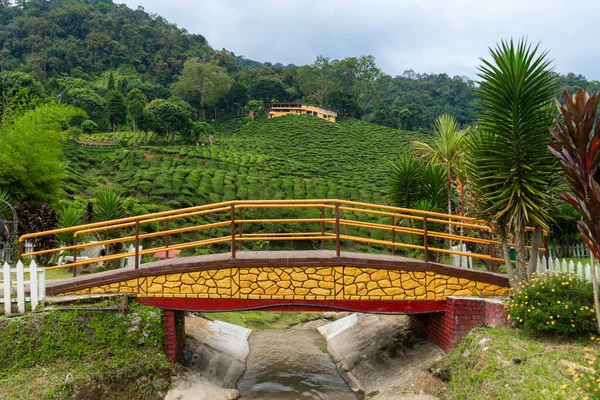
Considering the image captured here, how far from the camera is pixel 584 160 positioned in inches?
210

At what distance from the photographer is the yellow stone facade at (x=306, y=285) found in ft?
25.3

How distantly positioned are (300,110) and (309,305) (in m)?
71.7

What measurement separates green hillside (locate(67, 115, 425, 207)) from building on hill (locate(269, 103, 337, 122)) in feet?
34.4

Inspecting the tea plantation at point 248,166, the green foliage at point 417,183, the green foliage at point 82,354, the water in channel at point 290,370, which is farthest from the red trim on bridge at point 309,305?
the tea plantation at point 248,166

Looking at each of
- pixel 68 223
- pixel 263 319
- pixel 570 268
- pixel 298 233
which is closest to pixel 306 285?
pixel 298 233

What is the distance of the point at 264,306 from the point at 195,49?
107 m

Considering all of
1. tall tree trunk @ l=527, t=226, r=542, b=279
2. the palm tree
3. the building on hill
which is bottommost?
tall tree trunk @ l=527, t=226, r=542, b=279

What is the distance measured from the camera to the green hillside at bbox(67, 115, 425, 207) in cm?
3070

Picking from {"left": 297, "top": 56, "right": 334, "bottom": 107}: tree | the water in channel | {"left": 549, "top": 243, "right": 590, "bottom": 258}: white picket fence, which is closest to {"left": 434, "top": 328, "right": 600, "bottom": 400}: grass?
the water in channel

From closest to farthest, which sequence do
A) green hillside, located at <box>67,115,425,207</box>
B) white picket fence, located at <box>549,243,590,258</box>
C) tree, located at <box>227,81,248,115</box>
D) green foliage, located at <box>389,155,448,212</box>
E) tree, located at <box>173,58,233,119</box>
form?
green foliage, located at <box>389,155,448,212</box> → white picket fence, located at <box>549,243,590,258</box> → green hillside, located at <box>67,115,425,207</box> → tree, located at <box>173,58,233,119</box> → tree, located at <box>227,81,248,115</box>

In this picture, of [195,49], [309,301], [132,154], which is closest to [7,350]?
[309,301]

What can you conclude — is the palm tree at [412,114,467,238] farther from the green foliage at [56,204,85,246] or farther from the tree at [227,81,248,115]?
the tree at [227,81,248,115]

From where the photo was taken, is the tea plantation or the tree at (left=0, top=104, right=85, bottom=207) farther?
the tea plantation

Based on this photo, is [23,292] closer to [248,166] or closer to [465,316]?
[465,316]
